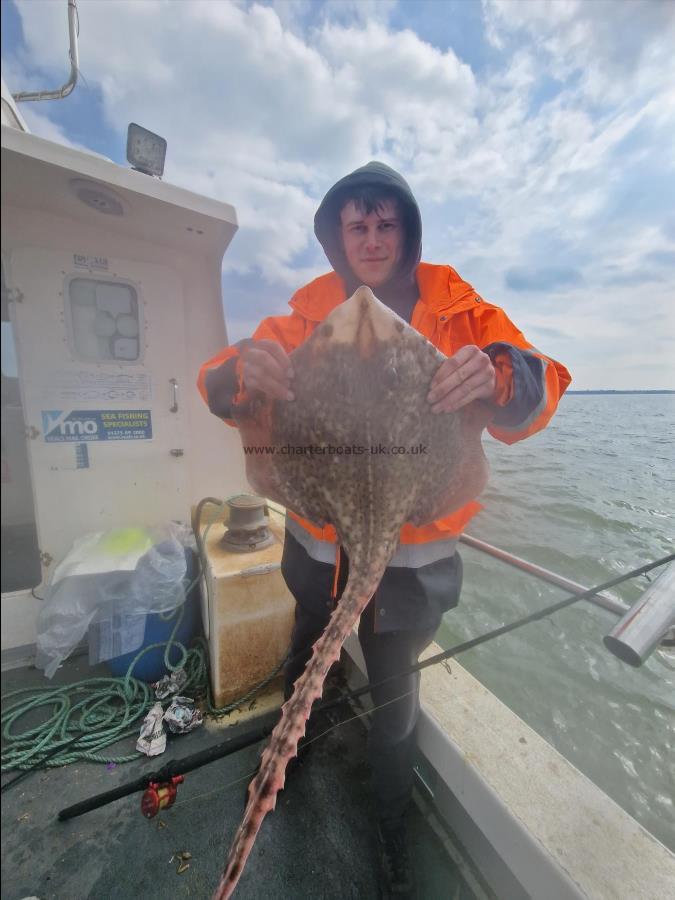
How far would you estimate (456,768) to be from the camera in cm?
184

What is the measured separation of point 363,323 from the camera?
1.19 metres

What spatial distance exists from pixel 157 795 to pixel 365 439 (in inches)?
61.4

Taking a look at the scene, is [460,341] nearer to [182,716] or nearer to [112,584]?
[112,584]

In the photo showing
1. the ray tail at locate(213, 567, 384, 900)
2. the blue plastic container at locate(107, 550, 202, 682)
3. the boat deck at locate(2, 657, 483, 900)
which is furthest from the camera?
the blue plastic container at locate(107, 550, 202, 682)

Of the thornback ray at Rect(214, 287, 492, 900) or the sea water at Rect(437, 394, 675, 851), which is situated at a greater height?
the thornback ray at Rect(214, 287, 492, 900)

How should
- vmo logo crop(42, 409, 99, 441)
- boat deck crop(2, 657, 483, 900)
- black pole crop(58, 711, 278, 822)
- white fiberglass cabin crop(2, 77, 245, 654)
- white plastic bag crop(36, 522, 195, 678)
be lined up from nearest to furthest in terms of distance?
white fiberglass cabin crop(2, 77, 245, 654), black pole crop(58, 711, 278, 822), boat deck crop(2, 657, 483, 900), white plastic bag crop(36, 522, 195, 678), vmo logo crop(42, 409, 99, 441)

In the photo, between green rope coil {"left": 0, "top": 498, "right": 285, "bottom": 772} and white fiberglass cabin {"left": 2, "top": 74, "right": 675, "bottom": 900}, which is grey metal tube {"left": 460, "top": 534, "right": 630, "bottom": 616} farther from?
green rope coil {"left": 0, "top": 498, "right": 285, "bottom": 772}

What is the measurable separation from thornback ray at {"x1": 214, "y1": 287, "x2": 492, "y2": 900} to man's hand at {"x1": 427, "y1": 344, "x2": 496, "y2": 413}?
0.06 meters

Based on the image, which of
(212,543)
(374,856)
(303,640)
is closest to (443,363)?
(303,640)

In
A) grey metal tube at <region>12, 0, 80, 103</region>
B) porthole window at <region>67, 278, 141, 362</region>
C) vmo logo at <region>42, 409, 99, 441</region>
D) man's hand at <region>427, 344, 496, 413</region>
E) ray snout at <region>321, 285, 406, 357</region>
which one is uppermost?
grey metal tube at <region>12, 0, 80, 103</region>

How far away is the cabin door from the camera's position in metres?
1.61

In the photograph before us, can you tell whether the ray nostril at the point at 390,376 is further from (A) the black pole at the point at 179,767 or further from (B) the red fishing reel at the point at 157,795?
(B) the red fishing reel at the point at 157,795

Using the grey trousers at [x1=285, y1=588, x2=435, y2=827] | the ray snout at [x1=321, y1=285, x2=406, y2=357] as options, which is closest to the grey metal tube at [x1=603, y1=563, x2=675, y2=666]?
the grey trousers at [x1=285, y1=588, x2=435, y2=827]

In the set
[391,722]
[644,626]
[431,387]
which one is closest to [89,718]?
[391,722]
